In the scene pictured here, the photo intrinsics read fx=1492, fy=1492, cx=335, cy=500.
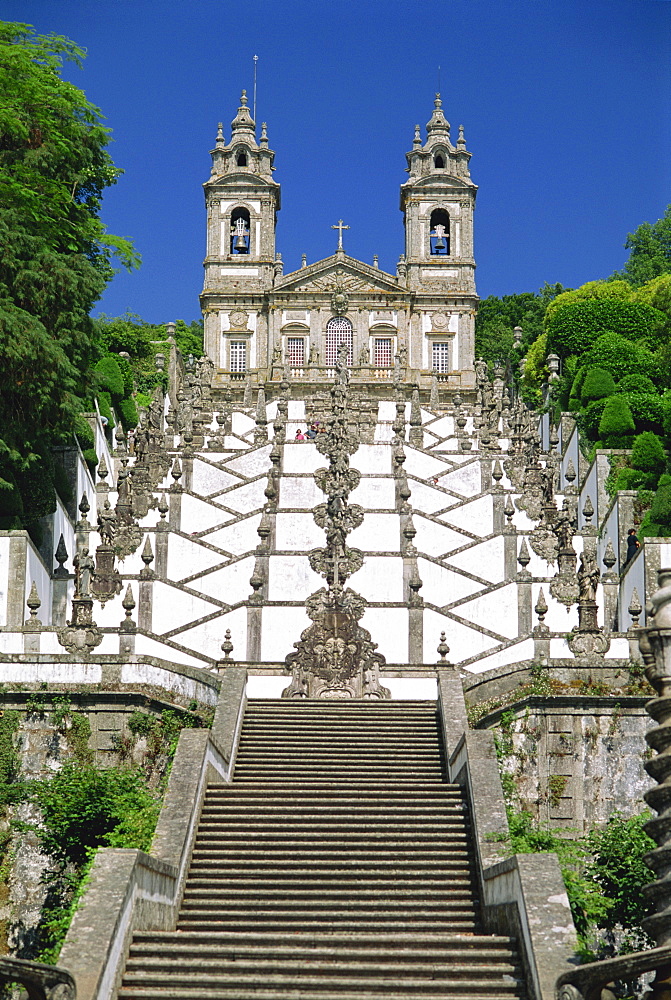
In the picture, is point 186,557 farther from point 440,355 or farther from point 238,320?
point 238,320

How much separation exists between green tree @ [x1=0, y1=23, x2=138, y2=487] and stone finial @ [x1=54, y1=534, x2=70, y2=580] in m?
1.91

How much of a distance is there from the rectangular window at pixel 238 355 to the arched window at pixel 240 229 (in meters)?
4.73

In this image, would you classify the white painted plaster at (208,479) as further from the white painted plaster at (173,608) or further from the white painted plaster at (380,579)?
the white painted plaster at (380,579)

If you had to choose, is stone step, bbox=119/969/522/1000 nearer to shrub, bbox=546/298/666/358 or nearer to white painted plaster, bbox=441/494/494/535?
white painted plaster, bbox=441/494/494/535

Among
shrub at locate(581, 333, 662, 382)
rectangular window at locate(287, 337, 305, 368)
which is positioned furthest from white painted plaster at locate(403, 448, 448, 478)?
rectangular window at locate(287, 337, 305, 368)

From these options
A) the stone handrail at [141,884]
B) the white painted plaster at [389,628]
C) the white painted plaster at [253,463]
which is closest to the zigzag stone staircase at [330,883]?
the stone handrail at [141,884]

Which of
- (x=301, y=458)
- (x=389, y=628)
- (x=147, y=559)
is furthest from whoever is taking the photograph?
(x=301, y=458)

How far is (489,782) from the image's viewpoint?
16281mm

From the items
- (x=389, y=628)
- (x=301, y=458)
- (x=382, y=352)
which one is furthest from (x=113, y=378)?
(x=389, y=628)

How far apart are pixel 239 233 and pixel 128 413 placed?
2063cm

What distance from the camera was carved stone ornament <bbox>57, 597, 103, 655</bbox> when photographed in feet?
74.8

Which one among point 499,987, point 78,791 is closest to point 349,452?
point 78,791

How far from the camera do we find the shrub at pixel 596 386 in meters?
41.9

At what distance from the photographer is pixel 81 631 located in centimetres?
2289
